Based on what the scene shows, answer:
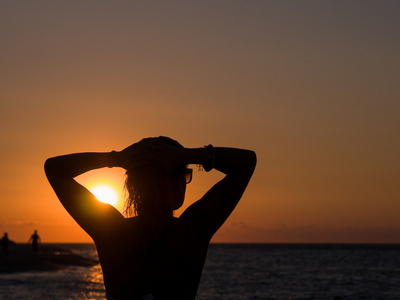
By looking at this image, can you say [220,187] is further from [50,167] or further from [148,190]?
[50,167]

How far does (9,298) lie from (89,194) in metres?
29.0

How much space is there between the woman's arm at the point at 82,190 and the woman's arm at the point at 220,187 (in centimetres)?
32

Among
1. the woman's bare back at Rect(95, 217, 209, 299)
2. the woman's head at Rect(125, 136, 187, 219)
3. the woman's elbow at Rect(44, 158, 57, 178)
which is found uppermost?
the woman's elbow at Rect(44, 158, 57, 178)

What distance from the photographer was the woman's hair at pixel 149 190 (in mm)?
2307

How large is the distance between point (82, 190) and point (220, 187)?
61 centimetres

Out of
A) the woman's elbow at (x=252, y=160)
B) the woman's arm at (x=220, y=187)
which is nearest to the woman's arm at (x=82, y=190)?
the woman's arm at (x=220, y=187)

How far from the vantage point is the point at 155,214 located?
2318 mm

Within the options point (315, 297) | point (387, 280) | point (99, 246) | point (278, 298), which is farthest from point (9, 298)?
point (387, 280)

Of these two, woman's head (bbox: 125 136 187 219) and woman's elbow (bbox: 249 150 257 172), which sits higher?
woman's elbow (bbox: 249 150 257 172)

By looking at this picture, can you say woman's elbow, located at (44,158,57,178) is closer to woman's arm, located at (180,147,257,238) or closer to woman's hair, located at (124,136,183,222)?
woman's hair, located at (124,136,183,222)

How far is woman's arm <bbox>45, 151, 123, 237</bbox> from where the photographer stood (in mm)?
2402

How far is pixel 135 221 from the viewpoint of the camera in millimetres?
2377

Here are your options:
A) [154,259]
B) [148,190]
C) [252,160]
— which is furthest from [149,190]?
[252,160]

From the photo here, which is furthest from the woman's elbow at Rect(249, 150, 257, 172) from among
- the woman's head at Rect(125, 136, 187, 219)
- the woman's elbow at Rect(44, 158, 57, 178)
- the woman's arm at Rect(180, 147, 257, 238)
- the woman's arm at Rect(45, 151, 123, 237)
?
the woman's elbow at Rect(44, 158, 57, 178)
